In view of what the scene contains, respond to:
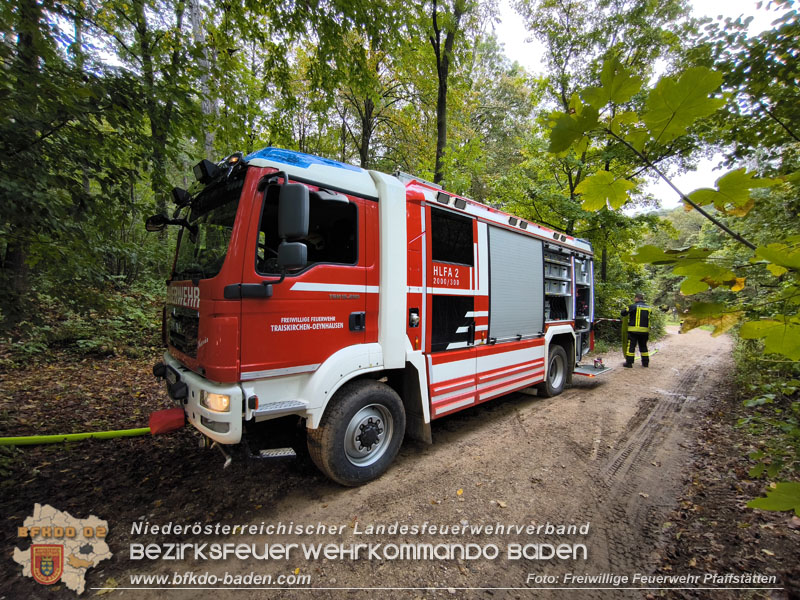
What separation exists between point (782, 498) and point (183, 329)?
3849 mm

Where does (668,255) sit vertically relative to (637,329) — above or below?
above

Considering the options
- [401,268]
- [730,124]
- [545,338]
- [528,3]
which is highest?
[528,3]

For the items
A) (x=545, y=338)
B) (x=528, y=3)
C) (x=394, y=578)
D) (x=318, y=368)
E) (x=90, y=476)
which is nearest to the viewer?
(x=394, y=578)

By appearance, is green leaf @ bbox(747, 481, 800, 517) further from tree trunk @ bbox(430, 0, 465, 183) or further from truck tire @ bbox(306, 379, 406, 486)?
tree trunk @ bbox(430, 0, 465, 183)

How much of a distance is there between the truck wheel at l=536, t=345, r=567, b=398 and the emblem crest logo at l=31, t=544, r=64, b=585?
6041 mm

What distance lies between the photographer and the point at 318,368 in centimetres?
293

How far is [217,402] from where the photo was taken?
2.52 metres

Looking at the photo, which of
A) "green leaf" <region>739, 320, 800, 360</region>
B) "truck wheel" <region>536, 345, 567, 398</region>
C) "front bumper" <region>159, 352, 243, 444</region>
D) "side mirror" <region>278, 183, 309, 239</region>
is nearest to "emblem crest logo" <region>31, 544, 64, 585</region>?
"front bumper" <region>159, 352, 243, 444</region>

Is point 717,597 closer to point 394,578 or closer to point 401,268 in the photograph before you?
point 394,578

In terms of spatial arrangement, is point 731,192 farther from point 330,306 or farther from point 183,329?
point 183,329

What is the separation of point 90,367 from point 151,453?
4290mm

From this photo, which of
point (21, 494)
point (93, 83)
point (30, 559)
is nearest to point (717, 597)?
point (30, 559)

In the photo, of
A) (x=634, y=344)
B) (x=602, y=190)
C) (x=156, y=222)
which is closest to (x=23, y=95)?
(x=156, y=222)

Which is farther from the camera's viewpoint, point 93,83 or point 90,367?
point 90,367
